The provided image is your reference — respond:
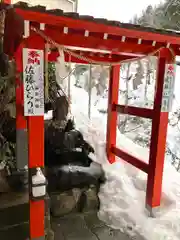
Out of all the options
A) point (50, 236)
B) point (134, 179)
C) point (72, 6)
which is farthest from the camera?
point (72, 6)

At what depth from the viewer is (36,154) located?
2.56m

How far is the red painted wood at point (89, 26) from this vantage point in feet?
6.97

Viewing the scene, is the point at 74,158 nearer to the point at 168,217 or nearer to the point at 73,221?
the point at 73,221

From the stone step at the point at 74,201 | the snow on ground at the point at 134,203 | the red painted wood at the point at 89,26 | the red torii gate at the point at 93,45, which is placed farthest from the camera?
the stone step at the point at 74,201

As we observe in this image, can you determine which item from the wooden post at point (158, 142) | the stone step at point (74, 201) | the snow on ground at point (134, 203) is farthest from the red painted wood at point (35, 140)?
the wooden post at point (158, 142)

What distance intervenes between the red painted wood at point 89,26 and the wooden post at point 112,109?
208 centimetres

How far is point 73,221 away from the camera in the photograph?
346 centimetres

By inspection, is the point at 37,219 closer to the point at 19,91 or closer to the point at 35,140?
the point at 35,140

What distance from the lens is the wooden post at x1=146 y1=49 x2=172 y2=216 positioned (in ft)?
10.8

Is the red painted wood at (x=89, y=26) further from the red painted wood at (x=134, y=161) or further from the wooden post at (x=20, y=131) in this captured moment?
the red painted wood at (x=134, y=161)

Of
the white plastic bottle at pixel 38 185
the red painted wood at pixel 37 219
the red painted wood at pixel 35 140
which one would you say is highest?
the red painted wood at pixel 35 140

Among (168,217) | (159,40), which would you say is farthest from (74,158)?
(159,40)

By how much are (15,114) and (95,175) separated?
6.72ft

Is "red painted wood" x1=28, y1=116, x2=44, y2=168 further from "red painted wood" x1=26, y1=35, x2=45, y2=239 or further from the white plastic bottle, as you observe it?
the white plastic bottle
